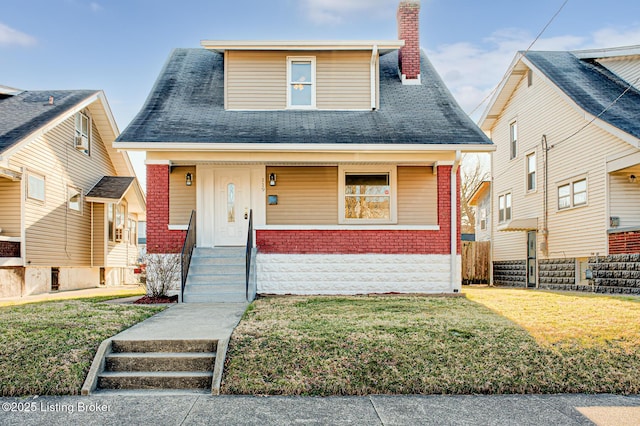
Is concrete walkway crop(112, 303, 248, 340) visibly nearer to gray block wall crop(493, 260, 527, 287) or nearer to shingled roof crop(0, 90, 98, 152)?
shingled roof crop(0, 90, 98, 152)

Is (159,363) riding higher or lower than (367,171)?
lower

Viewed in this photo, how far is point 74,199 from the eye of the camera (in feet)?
58.0

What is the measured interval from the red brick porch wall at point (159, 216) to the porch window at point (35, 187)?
5.18 m

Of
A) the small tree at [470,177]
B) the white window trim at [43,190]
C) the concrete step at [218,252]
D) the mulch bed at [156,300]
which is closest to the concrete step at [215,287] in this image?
the mulch bed at [156,300]

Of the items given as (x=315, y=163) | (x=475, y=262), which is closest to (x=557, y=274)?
(x=475, y=262)

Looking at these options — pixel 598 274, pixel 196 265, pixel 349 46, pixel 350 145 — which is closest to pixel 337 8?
pixel 349 46

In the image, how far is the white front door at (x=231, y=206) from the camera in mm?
12422

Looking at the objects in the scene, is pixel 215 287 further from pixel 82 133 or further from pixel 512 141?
pixel 512 141

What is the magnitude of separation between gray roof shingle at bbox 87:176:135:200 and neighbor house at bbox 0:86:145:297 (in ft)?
0.11

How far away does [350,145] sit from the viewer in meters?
11.3

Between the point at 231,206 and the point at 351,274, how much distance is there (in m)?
3.28

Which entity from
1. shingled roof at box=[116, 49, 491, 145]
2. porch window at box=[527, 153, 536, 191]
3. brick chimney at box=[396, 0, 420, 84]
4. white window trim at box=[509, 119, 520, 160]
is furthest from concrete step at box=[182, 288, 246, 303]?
white window trim at box=[509, 119, 520, 160]

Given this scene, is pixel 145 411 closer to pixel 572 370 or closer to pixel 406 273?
pixel 572 370

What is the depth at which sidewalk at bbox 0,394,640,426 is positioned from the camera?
15.6ft
